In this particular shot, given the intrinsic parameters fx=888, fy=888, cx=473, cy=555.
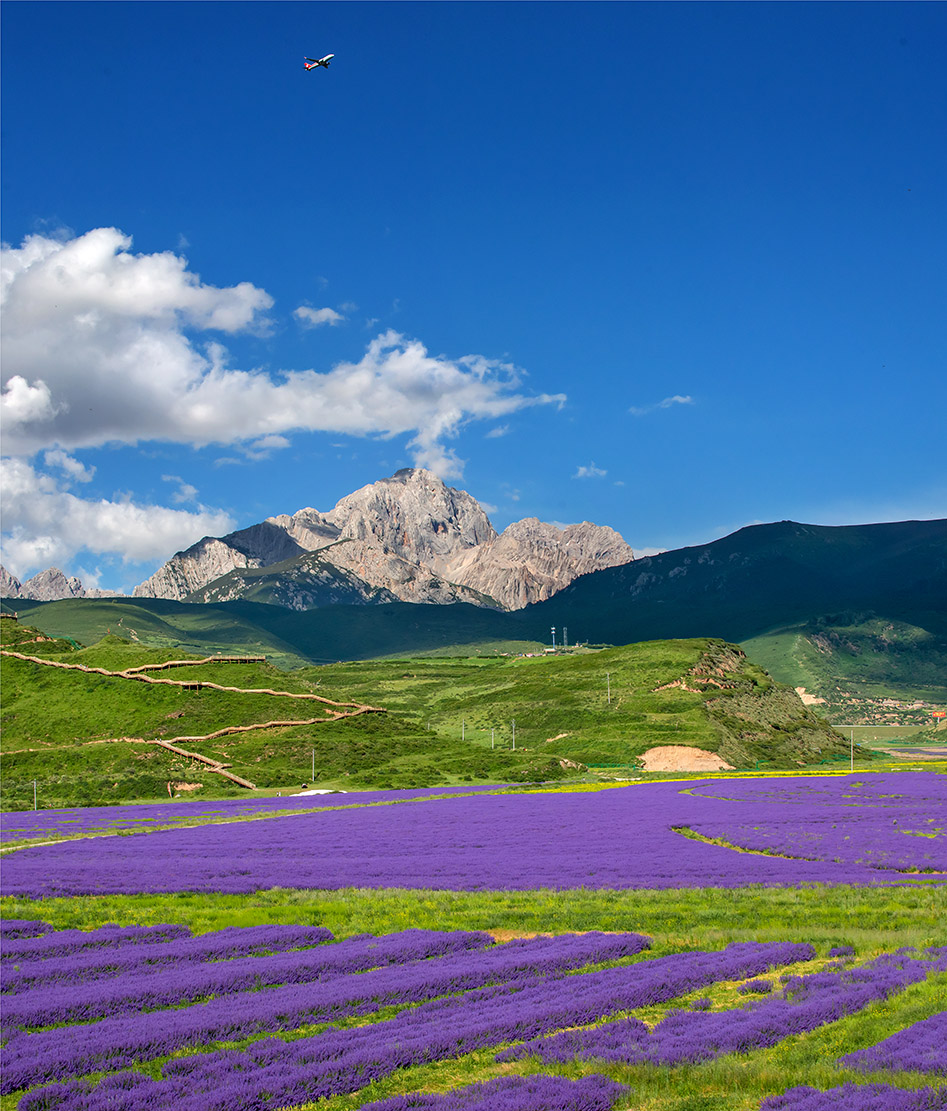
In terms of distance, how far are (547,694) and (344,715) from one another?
56.3m

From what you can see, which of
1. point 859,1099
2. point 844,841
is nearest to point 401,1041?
point 859,1099

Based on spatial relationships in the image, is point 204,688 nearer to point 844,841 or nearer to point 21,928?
point 844,841

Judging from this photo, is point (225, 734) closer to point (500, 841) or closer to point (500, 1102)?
point (500, 841)

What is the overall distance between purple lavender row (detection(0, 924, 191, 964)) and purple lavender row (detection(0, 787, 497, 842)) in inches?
1228

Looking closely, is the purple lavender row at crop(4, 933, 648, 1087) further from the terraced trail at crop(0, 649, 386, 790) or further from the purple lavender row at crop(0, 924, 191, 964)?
the terraced trail at crop(0, 649, 386, 790)

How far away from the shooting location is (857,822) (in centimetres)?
5588

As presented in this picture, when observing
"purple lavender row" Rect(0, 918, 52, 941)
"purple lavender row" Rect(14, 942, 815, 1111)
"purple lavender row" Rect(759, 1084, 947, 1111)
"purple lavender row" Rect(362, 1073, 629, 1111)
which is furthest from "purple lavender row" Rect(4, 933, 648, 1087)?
"purple lavender row" Rect(0, 918, 52, 941)

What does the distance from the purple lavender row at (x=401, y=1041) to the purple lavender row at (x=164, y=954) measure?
7.52 m

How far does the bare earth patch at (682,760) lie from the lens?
114 metres

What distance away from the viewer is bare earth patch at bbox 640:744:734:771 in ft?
374

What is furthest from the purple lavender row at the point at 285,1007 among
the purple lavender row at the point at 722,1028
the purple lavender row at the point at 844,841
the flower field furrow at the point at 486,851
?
the purple lavender row at the point at 844,841

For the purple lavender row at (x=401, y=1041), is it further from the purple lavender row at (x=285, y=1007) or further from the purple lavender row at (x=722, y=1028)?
the purple lavender row at (x=722, y=1028)

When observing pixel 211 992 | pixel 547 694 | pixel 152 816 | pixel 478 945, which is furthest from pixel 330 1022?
pixel 547 694

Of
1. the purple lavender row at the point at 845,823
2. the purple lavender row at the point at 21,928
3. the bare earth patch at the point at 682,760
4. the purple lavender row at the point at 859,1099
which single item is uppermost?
the purple lavender row at the point at 859,1099
